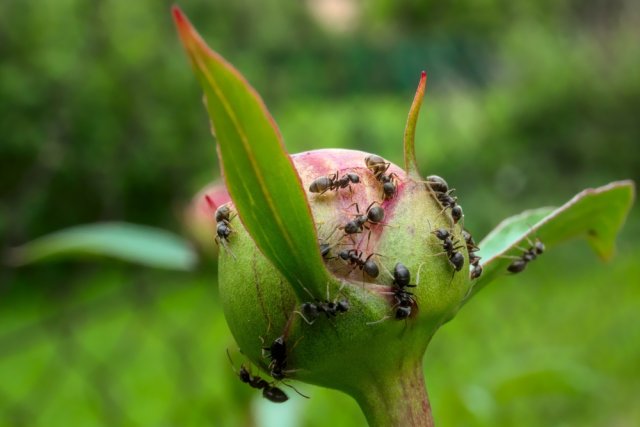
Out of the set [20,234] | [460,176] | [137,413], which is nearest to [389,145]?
[460,176]

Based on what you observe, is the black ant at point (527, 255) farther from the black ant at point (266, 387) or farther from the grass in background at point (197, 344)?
the grass in background at point (197, 344)

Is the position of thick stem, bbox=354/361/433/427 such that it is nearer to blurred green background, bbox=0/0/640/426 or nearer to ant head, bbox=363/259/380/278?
ant head, bbox=363/259/380/278

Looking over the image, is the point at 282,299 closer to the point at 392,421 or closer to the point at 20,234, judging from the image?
the point at 392,421

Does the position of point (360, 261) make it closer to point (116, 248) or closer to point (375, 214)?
point (375, 214)

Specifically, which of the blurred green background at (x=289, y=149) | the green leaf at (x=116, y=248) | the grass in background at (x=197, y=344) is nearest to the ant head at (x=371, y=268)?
the green leaf at (x=116, y=248)

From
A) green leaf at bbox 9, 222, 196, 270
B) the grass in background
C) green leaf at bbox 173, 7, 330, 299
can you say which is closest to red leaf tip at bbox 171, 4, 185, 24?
green leaf at bbox 173, 7, 330, 299

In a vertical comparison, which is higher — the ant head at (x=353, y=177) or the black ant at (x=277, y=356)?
the ant head at (x=353, y=177)

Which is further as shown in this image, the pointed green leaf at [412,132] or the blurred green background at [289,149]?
the blurred green background at [289,149]
